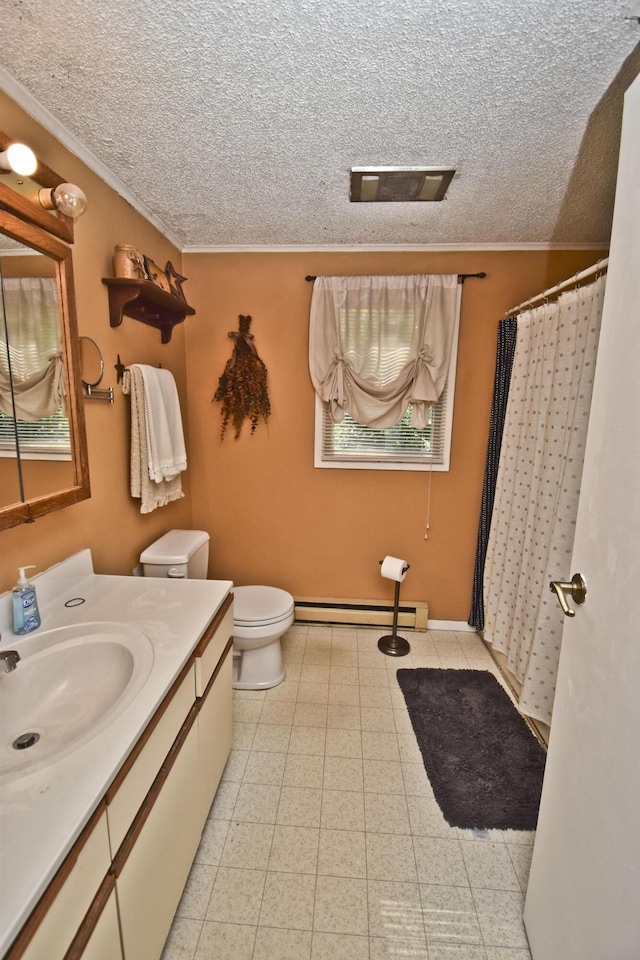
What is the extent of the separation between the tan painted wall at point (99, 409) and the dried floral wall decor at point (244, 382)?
460mm

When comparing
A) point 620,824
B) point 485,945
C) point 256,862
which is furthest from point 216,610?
point 485,945

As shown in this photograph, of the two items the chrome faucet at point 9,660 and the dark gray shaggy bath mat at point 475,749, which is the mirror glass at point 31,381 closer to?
the chrome faucet at point 9,660

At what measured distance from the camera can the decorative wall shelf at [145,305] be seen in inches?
65.5

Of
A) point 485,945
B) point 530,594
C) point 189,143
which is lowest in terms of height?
point 485,945

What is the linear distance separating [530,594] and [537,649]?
0.80ft

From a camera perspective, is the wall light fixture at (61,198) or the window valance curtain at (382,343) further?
the window valance curtain at (382,343)

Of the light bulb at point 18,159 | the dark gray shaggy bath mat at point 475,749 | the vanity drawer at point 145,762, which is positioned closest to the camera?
the vanity drawer at point 145,762

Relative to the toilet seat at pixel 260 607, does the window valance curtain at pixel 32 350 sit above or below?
above

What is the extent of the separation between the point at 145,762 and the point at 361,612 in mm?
1913

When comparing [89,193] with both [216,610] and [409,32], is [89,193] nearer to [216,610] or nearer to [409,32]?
[409,32]

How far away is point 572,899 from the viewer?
2.97 feet

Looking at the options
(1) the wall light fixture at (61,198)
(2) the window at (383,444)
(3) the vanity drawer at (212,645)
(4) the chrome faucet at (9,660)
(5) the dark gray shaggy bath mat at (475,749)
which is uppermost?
(1) the wall light fixture at (61,198)

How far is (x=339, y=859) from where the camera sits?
1360mm

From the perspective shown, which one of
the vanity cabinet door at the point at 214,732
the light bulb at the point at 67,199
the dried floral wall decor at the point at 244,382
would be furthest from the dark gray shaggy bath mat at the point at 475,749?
the light bulb at the point at 67,199
